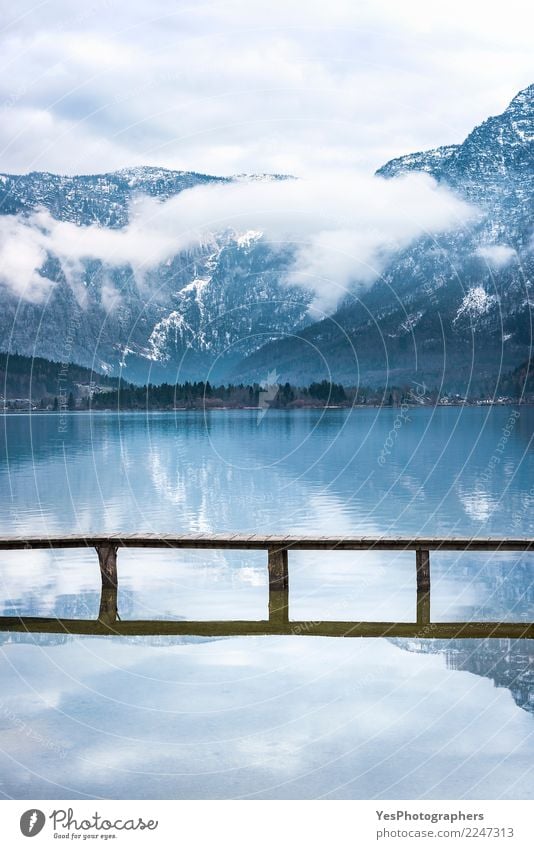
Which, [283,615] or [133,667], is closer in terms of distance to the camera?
[133,667]

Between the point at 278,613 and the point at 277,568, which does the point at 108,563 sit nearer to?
the point at 277,568

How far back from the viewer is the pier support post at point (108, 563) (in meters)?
16.9

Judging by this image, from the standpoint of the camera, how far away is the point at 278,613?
17.0m

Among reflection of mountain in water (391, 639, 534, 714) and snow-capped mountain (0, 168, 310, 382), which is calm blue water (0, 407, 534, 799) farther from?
snow-capped mountain (0, 168, 310, 382)

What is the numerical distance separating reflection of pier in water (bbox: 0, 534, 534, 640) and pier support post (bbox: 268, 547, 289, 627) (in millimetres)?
15

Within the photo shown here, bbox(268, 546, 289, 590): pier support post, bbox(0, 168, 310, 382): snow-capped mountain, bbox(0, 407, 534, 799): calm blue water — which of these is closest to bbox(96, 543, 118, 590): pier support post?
bbox(0, 407, 534, 799): calm blue water

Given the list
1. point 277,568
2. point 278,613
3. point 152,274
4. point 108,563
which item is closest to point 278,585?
point 277,568

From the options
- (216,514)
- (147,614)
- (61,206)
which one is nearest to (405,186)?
(61,206)

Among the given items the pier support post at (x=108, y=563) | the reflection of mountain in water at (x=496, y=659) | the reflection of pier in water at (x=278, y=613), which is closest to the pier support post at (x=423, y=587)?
the reflection of pier in water at (x=278, y=613)

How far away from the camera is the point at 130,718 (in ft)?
39.2

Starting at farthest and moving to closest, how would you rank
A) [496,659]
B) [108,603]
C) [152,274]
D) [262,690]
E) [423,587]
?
[152,274], [108,603], [423,587], [496,659], [262,690]

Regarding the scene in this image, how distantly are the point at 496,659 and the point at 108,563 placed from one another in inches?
250

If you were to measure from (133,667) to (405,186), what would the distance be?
583 ft
